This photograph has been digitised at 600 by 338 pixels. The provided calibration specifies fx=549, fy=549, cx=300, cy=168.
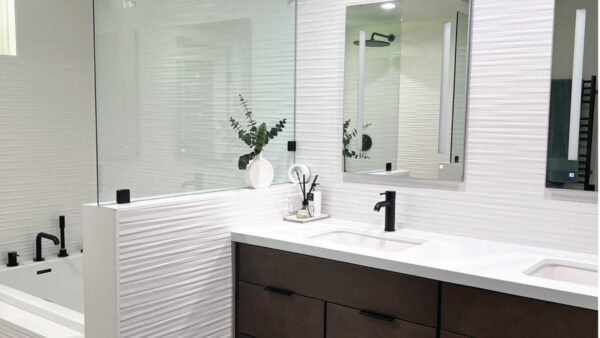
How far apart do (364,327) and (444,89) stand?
1.05 meters

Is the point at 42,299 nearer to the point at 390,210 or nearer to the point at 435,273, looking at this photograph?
the point at 390,210

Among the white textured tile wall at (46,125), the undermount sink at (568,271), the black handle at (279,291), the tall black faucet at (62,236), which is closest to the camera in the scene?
the undermount sink at (568,271)

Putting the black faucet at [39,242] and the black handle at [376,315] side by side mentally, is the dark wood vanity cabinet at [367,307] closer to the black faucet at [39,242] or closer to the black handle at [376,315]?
the black handle at [376,315]

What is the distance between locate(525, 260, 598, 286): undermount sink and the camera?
1.95 m

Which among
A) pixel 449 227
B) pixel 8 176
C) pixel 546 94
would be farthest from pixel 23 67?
pixel 546 94

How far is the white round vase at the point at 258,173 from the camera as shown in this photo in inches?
99.9

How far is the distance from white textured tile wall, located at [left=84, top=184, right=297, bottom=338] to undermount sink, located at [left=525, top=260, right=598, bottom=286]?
1.20 meters

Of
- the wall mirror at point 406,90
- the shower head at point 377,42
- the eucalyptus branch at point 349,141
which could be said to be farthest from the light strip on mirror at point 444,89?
the eucalyptus branch at point 349,141

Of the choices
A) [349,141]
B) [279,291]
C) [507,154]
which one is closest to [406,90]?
[349,141]

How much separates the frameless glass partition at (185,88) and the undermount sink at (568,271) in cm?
129

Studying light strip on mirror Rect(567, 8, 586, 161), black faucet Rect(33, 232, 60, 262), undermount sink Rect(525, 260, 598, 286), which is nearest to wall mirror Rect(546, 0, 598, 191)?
light strip on mirror Rect(567, 8, 586, 161)

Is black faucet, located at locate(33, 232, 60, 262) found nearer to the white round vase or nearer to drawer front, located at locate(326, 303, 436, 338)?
the white round vase

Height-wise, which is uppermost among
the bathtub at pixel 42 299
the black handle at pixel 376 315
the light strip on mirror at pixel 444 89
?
the light strip on mirror at pixel 444 89

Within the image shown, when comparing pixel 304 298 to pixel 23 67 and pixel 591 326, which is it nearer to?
pixel 591 326
